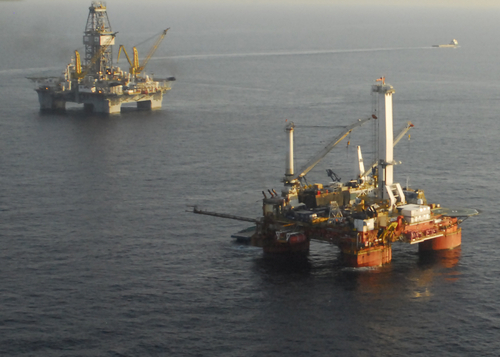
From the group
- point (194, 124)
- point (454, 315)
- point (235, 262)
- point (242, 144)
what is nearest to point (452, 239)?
point (454, 315)

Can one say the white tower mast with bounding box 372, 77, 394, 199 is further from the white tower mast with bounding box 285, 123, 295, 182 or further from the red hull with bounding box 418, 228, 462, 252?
the white tower mast with bounding box 285, 123, 295, 182

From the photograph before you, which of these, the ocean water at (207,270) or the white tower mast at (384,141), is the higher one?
the white tower mast at (384,141)

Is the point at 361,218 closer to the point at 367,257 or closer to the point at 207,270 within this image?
the point at 367,257

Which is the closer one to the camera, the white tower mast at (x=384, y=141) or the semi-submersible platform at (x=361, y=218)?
the semi-submersible platform at (x=361, y=218)

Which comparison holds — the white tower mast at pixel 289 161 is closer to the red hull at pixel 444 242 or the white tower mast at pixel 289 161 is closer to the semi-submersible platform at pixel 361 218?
the semi-submersible platform at pixel 361 218

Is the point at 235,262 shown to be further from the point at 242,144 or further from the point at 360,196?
the point at 242,144

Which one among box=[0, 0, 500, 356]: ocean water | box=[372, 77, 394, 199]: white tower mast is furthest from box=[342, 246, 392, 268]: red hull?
box=[372, 77, 394, 199]: white tower mast

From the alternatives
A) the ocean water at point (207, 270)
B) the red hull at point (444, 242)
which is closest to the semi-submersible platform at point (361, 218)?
the red hull at point (444, 242)

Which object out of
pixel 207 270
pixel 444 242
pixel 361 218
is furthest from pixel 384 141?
pixel 207 270
